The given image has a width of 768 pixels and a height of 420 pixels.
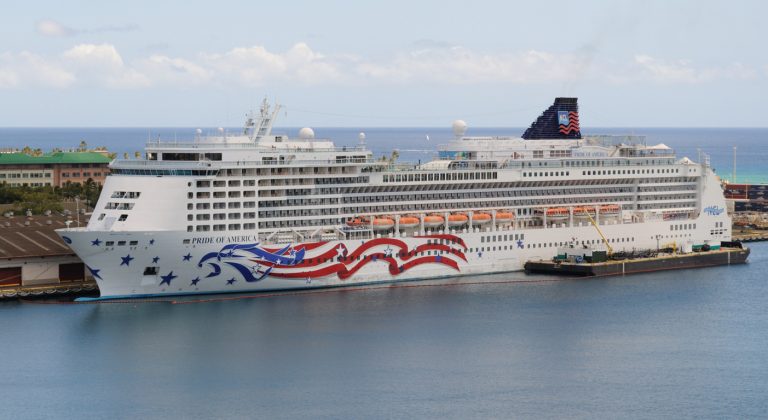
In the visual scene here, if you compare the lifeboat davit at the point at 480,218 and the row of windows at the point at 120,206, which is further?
the lifeboat davit at the point at 480,218

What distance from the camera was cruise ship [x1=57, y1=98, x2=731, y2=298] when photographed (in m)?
47.7

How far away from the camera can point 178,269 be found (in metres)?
47.9

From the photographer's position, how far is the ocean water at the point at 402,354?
34750mm

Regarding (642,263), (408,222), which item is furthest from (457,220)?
(642,263)

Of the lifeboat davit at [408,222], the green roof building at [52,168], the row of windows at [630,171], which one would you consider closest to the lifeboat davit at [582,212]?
the row of windows at [630,171]

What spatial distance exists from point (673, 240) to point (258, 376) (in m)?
30.0

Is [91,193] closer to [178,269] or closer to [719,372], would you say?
[178,269]

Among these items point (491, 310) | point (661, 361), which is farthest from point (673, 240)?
point (661, 361)

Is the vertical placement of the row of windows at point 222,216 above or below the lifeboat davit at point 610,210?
below

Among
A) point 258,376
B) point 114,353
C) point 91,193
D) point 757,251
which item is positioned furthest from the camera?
point 91,193

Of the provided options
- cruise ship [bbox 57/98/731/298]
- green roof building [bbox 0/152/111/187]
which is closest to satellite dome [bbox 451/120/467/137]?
cruise ship [bbox 57/98/731/298]
